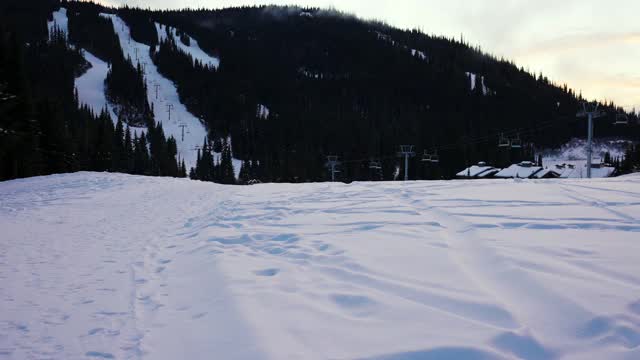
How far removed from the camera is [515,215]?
8.33m

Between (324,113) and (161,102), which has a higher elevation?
(161,102)

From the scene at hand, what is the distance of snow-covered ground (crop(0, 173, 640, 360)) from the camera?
3.62 metres

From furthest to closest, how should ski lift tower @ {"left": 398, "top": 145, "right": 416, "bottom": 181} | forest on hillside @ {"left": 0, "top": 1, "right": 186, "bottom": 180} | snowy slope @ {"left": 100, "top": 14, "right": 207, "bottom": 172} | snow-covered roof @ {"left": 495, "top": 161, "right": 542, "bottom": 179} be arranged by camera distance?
snowy slope @ {"left": 100, "top": 14, "right": 207, "bottom": 172}
snow-covered roof @ {"left": 495, "top": 161, "right": 542, "bottom": 179}
ski lift tower @ {"left": 398, "top": 145, "right": 416, "bottom": 181}
forest on hillside @ {"left": 0, "top": 1, "right": 186, "bottom": 180}

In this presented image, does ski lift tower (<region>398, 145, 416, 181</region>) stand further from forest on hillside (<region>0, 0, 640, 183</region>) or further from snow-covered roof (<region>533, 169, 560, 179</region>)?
snow-covered roof (<region>533, 169, 560, 179</region>)

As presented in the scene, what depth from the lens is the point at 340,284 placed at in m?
5.13

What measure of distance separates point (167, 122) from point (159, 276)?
163430 mm

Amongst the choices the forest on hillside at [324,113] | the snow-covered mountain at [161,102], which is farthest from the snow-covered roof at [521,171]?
the snow-covered mountain at [161,102]

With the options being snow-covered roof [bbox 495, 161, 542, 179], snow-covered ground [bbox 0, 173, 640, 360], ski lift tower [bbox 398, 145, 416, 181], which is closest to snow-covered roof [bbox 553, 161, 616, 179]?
snow-covered roof [bbox 495, 161, 542, 179]

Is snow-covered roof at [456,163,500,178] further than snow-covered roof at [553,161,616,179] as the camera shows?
No

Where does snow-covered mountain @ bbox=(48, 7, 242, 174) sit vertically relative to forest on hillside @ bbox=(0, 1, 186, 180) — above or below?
above

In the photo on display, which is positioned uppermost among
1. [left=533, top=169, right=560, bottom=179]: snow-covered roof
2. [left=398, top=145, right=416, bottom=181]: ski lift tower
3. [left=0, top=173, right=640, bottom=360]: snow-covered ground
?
[left=398, top=145, right=416, bottom=181]: ski lift tower

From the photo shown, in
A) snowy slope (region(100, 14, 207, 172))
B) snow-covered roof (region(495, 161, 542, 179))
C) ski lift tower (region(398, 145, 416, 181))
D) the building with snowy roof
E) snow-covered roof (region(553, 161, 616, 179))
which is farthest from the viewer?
snowy slope (region(100, 14, 207, 172))

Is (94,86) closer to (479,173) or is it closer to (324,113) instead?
(324,113)

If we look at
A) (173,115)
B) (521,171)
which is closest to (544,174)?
(521,171)
